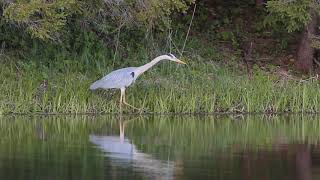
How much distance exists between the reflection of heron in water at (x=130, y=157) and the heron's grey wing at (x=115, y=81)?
358 centimetres

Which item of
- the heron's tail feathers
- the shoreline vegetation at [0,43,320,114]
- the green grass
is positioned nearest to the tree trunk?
the green grass

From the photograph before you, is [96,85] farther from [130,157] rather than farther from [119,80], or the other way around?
[130,157]

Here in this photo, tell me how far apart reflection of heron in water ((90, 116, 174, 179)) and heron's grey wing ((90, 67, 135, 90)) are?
3.58 meters

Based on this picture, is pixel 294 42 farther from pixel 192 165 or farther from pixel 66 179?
pixel 66 179

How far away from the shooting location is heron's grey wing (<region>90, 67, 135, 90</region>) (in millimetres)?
20438

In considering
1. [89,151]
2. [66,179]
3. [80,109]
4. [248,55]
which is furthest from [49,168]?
[248,55]

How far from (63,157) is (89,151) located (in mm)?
837

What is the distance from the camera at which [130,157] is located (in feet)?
46.6

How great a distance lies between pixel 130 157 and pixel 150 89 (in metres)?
7.28

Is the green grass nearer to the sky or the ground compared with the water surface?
nearer to the sky

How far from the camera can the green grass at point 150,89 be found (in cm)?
2045

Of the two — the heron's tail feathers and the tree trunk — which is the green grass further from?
the tree trunk

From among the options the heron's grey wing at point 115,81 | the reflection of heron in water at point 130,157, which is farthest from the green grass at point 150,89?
the reflection of heron in water at point 130,157

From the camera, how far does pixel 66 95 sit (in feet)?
67.3
